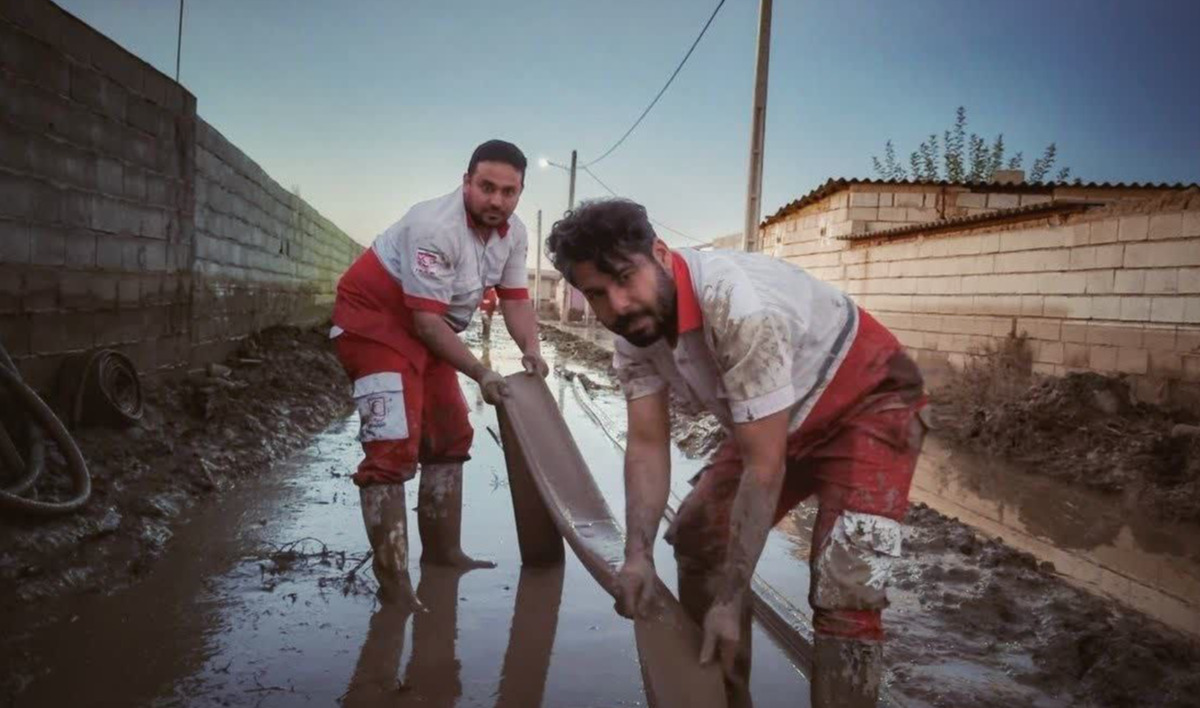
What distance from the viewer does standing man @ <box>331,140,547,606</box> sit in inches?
127

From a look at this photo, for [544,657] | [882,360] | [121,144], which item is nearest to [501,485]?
[544,657]

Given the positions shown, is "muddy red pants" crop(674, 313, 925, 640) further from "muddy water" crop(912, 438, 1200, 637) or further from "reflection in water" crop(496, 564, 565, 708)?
"muddy water" crop(912, 438, 1200, 637)

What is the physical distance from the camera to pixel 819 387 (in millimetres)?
2217

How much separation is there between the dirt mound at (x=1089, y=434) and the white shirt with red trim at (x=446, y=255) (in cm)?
476

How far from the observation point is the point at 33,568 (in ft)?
10.6

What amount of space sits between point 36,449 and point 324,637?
177 centimetres

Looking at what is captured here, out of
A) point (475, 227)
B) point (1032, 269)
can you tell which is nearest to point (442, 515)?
point (475, 227)

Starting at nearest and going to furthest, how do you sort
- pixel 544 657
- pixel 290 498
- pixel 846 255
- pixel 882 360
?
pixel 882 360, pixel 544 657, pixel 290 498, pixel 846 255

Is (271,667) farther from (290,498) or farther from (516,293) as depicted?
(290,498)

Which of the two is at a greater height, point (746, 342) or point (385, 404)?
point (746, 342)

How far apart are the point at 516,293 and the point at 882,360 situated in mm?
2050

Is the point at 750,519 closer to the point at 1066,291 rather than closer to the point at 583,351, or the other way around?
the point at 1066,291

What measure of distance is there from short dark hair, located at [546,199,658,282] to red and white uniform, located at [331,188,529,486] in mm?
1210

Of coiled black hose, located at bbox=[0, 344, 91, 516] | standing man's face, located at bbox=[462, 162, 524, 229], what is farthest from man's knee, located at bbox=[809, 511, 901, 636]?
coiled black hose, located at bbox=[0, 344, 91, 516]
